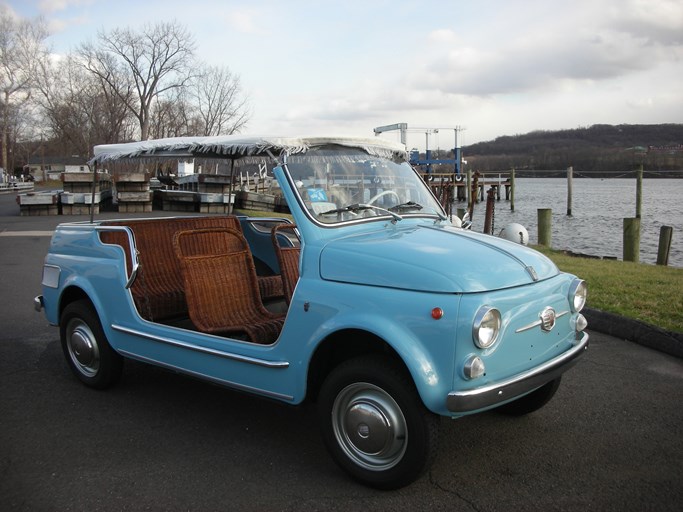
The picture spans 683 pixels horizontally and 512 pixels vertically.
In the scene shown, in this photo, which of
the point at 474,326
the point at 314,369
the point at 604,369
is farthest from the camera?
the point at 604,369

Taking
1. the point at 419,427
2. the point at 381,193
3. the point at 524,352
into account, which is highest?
the point at 381,193

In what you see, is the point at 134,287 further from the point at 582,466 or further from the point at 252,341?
the point at 582,466

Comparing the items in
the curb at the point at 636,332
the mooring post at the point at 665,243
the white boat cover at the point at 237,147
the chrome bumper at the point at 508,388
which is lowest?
the mooring post at the point at 665,243

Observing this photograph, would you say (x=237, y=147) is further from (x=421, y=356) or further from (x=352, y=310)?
(x=421, y=356)

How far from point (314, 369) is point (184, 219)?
2596 mm

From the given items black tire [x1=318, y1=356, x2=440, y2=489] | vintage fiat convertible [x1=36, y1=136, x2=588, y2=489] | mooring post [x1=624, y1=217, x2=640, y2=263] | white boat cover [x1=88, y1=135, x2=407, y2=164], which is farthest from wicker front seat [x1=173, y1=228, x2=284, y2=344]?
mooring post [x1=624, y1=217, x2=640, y2=263]

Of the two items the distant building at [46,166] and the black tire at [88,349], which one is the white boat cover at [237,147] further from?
the distant building at [46,166]

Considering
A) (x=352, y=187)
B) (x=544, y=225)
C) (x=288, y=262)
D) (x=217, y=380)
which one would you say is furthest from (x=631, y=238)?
(x=217, y=380)

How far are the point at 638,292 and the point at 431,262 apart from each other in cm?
533

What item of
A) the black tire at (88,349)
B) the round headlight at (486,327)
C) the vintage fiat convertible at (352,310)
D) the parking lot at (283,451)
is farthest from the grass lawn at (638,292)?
the black tire at (88,349)

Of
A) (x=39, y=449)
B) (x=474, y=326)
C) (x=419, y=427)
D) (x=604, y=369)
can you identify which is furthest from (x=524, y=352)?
(x=39, y=449)

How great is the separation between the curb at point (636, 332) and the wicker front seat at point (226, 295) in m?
3.71

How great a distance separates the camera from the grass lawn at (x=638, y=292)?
6.18 metres

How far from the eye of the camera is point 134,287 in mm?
4801
